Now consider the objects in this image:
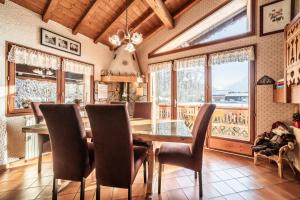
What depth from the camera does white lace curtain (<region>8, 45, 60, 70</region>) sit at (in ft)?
9.34

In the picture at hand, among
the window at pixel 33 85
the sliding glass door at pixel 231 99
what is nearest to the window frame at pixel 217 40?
the sliding glass door at pixel 231 99

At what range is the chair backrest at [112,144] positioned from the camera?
1.41 m

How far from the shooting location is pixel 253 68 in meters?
3.28

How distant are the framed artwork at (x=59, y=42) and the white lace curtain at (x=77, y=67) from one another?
9.2 inches

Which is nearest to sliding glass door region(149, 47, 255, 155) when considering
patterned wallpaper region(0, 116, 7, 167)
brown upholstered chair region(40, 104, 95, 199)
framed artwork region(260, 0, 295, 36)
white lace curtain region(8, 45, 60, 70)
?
framed artwork region(260, 0, 295, 36)

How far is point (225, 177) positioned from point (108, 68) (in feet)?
13.3

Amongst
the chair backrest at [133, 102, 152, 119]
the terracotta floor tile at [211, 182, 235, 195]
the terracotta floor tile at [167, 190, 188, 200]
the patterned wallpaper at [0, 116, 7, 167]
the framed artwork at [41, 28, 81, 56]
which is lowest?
the terracotta floor tile at [167, 190, 188, 200]

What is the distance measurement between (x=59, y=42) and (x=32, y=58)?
0.73 meters

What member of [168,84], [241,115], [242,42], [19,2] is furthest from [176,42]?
[19,2]

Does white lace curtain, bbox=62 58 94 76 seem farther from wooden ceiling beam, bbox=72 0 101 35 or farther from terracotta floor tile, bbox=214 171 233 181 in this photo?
terracotta floor tile, bbox=214 171 233 181

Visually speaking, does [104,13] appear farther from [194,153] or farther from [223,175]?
[223,175]

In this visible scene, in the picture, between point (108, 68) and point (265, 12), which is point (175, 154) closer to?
point (265, 12)

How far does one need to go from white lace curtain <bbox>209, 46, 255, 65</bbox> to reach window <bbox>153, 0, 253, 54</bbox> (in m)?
0.34

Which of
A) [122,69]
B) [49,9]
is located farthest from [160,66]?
[49,9]
